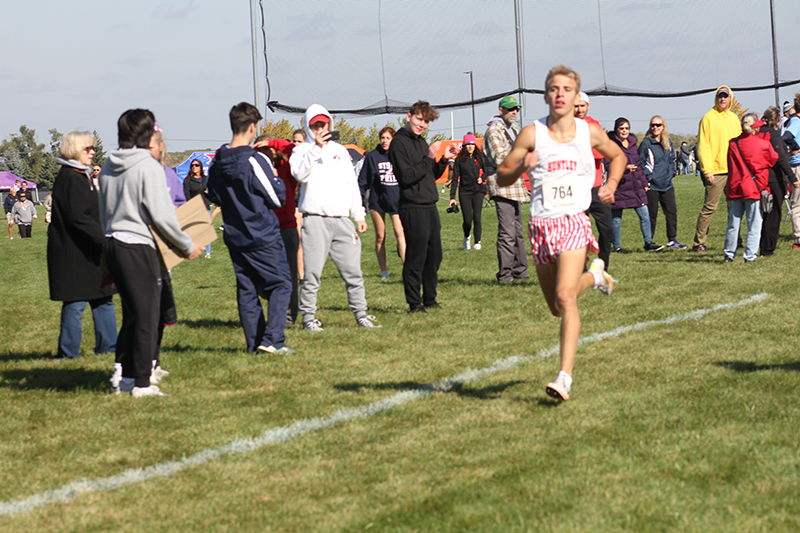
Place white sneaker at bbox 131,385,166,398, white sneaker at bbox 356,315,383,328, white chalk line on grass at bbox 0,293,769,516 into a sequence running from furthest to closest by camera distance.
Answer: white sneaker at bbox 356,315,383,328 → white sneaker at bbox 131,385,166,398 → white chalk line on grass at bbox 0,293,769,516

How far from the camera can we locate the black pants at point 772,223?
11469 mm

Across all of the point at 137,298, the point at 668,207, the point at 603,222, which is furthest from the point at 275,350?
the point at 668,207

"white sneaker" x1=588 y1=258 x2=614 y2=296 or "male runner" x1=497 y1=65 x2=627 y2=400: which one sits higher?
"male runner" x1=497 y1=65 x2=627 y2=400

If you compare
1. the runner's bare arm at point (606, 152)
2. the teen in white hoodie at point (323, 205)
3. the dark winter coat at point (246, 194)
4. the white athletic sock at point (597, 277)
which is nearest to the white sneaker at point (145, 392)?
the dark winter coat at point (246, 194)

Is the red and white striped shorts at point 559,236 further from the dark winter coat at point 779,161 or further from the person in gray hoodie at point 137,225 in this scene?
the dark winter coat at point 779,161

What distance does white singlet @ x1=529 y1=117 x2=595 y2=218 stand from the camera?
4992 millimetres

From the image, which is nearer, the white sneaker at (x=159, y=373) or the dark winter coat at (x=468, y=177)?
the white sneaker at (x=159, y=373)

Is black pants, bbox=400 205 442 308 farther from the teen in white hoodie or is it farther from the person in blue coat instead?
the person in blue coat

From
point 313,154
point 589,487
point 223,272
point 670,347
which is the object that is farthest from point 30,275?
point 589,487

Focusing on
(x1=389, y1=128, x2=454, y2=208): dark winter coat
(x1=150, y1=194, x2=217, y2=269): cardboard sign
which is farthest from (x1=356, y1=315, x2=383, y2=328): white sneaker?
(x1=150, y1=194, x2=217, y2=269): cardboard sign

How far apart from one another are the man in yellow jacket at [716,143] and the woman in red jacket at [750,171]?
1287mm

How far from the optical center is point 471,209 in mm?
15539

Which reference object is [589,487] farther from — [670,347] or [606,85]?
[606,85]

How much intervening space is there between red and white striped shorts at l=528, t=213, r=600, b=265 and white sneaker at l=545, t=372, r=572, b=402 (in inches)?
28.0
